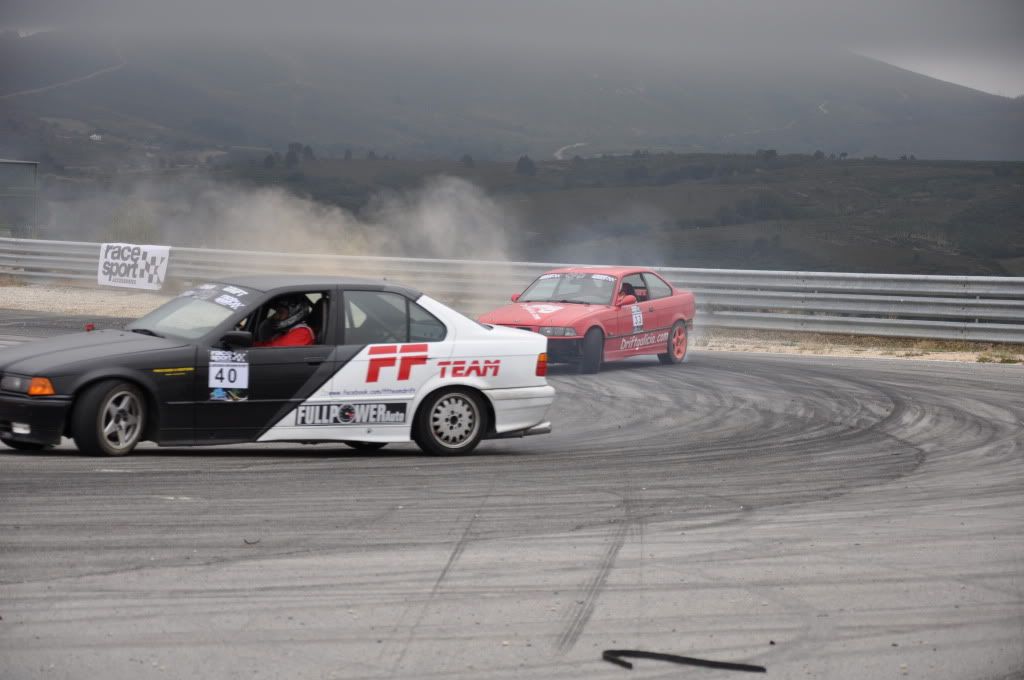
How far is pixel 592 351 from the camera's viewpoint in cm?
1538

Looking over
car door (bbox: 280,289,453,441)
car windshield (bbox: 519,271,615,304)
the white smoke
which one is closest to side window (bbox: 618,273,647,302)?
car windshield (bbox: 519,271,615,304)

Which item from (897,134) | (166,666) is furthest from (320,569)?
(897,134)

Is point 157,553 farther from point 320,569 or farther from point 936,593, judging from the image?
point 936,593

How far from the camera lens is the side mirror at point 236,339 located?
8.72 m

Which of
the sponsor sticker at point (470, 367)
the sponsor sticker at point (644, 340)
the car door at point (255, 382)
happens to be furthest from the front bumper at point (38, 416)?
the sponsor sticker at point (644, 340)

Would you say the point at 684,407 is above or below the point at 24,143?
below

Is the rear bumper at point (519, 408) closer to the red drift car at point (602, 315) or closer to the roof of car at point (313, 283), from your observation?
the roof of car at point (313, 283)

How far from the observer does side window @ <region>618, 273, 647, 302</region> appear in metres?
16.3

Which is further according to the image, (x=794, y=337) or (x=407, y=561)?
(x=794, y=337)

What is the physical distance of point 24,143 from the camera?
109 m

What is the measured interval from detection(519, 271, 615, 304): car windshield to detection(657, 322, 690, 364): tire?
4.11 feet

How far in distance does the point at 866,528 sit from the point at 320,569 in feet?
10.3

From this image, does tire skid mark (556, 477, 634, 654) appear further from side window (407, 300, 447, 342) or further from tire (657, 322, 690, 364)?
tire (657, 322, 690, 364)

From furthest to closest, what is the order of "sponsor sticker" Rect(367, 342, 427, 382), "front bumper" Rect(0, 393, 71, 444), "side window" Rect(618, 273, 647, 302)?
"side window" Rect(618, 273, 647, 302)
"sponsor sticker" Rect(367, 342, 427, 382)
"front bumper" Rect(0, 393, 71, 444)
